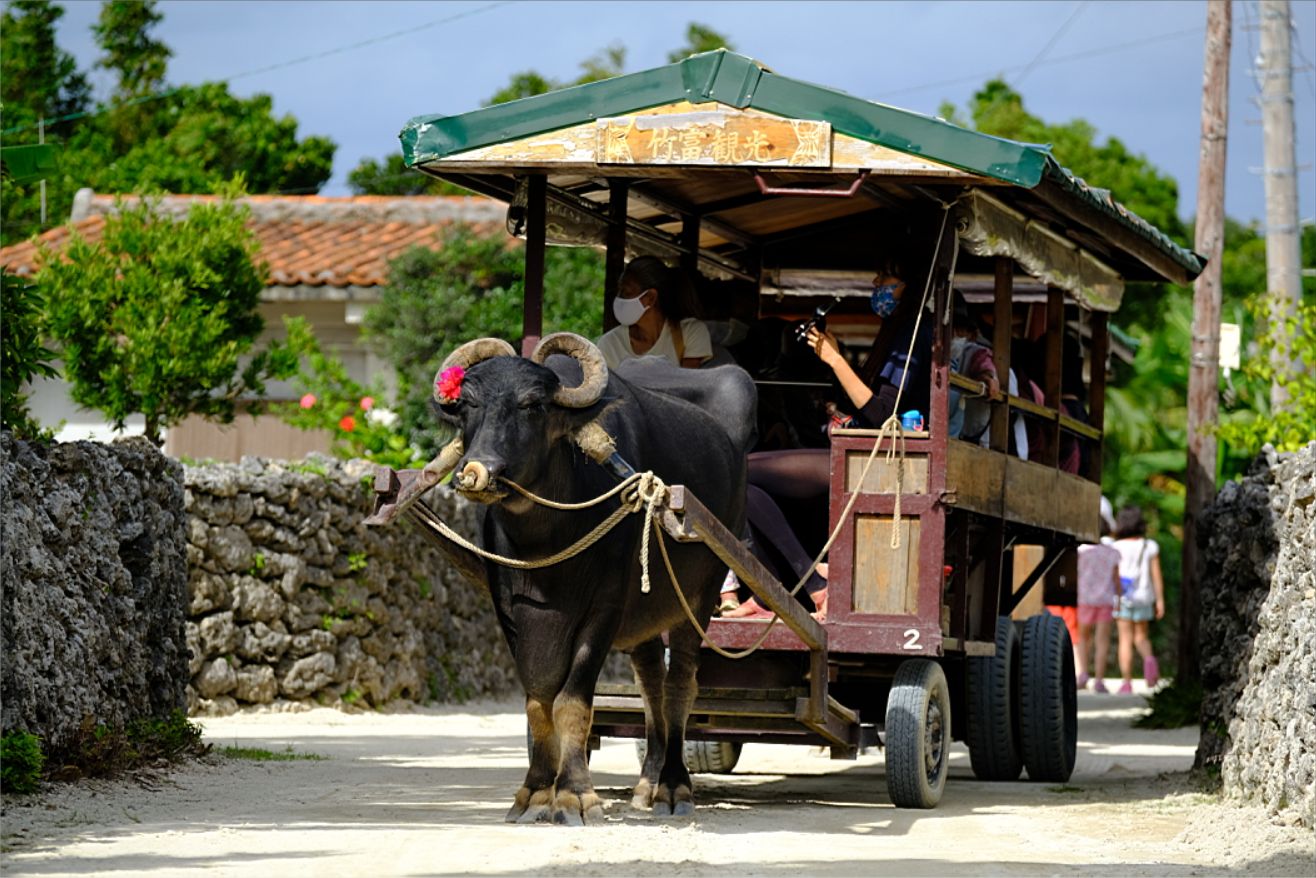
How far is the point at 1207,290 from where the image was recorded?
15.9 meters

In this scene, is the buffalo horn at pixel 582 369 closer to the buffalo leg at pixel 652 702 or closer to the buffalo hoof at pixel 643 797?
the buffalo leg at pixel 652 702

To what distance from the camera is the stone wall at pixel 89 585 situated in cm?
809

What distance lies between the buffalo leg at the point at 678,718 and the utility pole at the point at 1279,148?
9.70m

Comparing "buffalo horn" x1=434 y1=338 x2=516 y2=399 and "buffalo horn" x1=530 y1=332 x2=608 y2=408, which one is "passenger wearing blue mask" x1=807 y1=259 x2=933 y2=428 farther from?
"buffalo horn" x1=434 y1=338 x2=516 y2=399

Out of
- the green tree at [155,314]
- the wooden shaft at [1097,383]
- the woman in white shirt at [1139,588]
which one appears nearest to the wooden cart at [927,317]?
the wooden shaft at [1097,383]

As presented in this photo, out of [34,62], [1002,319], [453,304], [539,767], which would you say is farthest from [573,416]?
[34,62]

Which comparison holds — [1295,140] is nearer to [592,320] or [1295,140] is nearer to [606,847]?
[592,320]

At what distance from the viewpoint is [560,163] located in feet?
27.8

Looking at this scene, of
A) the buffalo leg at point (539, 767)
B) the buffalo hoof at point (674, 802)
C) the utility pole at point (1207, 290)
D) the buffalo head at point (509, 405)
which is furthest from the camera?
the utility pole at point (1207, 290)

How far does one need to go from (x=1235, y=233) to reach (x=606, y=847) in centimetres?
4538

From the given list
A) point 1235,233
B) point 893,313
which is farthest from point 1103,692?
point 1235,233

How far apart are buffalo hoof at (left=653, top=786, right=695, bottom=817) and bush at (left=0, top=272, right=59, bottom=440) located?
318 centimetres

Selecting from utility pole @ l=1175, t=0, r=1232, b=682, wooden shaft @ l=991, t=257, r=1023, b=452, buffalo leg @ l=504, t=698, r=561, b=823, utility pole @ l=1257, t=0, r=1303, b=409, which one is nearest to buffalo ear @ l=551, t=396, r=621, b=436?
buffalo leg @ l=504, t=698, r=561, b=823

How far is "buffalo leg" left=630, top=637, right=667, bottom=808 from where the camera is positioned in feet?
26.9
